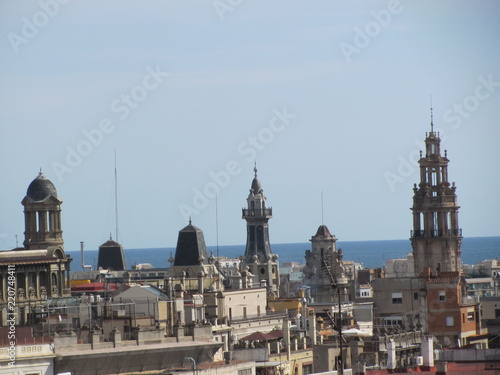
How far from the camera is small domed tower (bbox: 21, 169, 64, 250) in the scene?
116 m

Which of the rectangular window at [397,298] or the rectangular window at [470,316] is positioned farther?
the rectangular window at [397,298]

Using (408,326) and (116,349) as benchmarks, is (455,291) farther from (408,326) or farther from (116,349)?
(116,349)

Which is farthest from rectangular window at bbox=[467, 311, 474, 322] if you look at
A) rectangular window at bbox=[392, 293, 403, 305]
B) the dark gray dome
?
the dark gray dome

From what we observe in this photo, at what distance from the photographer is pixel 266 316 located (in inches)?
4523

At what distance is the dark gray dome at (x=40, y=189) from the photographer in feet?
380

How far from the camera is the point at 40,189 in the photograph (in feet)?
380

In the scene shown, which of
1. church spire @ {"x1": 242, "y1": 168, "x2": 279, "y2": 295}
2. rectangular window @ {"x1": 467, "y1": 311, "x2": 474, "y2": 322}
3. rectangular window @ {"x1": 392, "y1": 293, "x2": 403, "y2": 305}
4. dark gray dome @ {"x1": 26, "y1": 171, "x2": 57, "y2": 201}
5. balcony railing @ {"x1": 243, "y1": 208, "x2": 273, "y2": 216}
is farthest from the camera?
balcony railing @ {"x1": 243, "y1": 208, "x2": 273, "y2": 216}

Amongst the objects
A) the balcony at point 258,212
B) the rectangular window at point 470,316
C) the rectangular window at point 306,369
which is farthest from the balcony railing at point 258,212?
the rectangular window at point 306,369

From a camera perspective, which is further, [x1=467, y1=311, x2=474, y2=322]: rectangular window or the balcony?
the balcony

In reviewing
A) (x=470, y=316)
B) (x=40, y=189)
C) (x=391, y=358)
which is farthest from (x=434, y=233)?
(x=391, y=358)

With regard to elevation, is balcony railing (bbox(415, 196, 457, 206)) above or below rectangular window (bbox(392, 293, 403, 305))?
above

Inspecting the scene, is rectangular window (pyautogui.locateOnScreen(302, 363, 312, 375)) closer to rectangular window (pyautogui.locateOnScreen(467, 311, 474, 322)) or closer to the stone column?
the stone column

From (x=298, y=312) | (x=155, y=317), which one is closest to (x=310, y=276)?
(x=298, y=312)

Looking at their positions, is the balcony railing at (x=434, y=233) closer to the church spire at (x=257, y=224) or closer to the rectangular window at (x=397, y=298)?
the rectangular window at (x=397, y=298)
